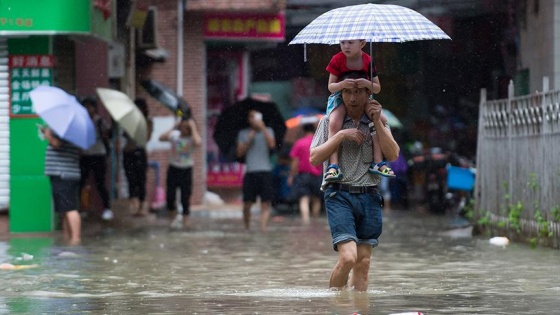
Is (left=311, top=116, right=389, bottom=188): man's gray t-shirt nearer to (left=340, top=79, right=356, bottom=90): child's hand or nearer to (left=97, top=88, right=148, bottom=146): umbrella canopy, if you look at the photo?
(left=340, top=79, right=356, bottom=90): child's hand

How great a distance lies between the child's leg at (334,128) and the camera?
33.0 ft

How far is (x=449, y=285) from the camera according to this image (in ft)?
38.4

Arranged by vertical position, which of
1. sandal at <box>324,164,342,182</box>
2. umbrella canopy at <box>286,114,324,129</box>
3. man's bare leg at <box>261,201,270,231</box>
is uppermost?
sandal at <box>324,164,342,182</box>

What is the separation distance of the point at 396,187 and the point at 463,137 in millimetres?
4135

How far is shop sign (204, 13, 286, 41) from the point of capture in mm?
32562

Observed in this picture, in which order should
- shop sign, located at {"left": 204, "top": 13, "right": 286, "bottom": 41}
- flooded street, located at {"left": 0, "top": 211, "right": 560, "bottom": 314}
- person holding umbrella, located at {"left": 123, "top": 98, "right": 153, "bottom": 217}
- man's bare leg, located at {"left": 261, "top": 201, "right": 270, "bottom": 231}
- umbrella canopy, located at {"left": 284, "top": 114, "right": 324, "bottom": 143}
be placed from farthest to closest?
shop sign, located at {"left": 204, "top": 13, "right": 286, "bottom": 41} < umbrella canopy, located at {"left": 284, "top": 114, "right": 324, "bottom": 143} < person holding umbrella, located at {"left": 123, "top": 98, "right": 153, "bottom": 217} < man's bare leg, located at {"left": 261, "top": 201, "right": 270, "bottom": 231} < flooded street, located at {"left": 0, "top": 211, "right": 560, "bottom": 314}

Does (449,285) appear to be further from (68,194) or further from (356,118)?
(68,194)

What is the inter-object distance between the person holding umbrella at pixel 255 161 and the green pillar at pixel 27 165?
3.21 metres

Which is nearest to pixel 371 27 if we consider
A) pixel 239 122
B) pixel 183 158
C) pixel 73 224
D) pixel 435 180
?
pixel 73 224

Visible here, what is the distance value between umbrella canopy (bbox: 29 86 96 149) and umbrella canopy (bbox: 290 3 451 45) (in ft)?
24.9

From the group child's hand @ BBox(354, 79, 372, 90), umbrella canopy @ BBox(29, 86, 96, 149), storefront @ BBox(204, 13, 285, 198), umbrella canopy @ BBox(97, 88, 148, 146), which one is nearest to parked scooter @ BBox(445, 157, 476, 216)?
storefront @ BBox(204, 13, 285, 198)

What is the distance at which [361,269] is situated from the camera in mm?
10391

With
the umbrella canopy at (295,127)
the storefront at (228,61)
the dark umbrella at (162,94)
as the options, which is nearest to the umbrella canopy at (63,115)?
the dark umbrella at (162,94)

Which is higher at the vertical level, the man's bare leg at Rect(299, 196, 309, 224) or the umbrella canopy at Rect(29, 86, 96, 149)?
the umbrella canopy at Rect(29, 86, 96, 149)
